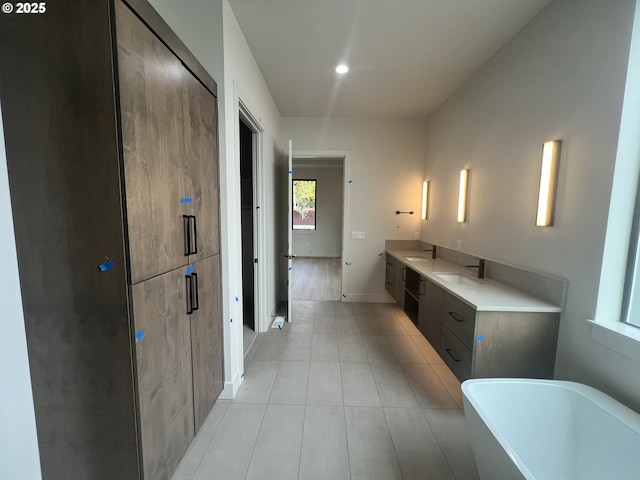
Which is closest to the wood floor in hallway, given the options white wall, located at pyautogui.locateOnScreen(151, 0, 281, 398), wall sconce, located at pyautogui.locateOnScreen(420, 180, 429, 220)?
wall sconce, located at pyautogui.locateOnScreen(420, 180, 429, 220)

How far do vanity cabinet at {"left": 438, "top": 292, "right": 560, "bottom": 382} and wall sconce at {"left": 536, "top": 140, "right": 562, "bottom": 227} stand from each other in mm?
639

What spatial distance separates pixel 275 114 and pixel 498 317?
11.4 ft

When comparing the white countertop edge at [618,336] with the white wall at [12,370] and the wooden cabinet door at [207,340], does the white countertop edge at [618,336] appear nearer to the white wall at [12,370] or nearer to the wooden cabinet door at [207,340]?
the wooden cabinet door at [207,340]

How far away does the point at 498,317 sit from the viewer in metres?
1.67

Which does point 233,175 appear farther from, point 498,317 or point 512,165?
point 512,165

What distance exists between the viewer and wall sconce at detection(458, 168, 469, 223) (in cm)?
287

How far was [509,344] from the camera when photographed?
5.54ft

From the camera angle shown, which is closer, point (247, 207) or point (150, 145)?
point (150, 145)

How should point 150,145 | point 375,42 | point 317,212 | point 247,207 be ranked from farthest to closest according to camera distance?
point 317,212
point 247,207
point 375,42
point 150,145

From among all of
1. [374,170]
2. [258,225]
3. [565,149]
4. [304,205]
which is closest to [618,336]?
[565,149]

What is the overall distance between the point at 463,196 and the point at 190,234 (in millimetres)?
2708

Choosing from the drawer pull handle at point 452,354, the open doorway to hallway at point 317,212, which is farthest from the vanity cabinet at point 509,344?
the open doorway to hallway at point 317,212

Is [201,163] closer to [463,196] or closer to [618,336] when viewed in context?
[618,336]

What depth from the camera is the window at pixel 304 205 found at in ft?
28.1
